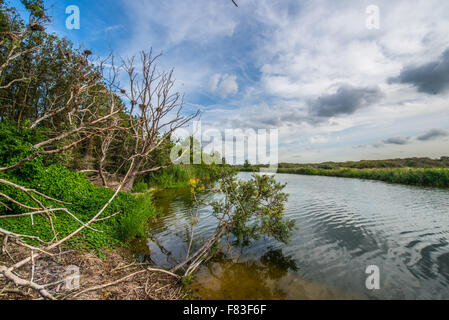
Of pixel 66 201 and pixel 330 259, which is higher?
pixel 66 201

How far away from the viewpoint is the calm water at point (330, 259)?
12.4ft

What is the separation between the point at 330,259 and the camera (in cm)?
502

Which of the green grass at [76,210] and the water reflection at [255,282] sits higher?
the green grass at [76,210]

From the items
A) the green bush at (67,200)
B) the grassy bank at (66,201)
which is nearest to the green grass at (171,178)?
the grassy bank at (66,201)

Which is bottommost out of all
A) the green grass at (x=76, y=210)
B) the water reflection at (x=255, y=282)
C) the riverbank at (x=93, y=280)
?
the water reflection at (x=255, y=282)

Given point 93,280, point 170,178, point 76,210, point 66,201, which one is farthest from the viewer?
point 170,178

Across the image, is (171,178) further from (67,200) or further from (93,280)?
(93,280)

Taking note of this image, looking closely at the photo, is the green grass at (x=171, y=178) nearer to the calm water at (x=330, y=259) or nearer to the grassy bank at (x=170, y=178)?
the grassy bank at (x=170, y=178)

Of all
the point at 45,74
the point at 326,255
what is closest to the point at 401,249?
the point at 326,255

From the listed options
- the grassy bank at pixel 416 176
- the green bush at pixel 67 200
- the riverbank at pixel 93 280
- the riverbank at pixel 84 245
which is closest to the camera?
the riverbank at pixel 93 280

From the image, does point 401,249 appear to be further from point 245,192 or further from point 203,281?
point 203,281

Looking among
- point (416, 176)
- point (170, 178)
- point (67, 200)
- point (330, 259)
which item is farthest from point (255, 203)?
point (416, 176)
